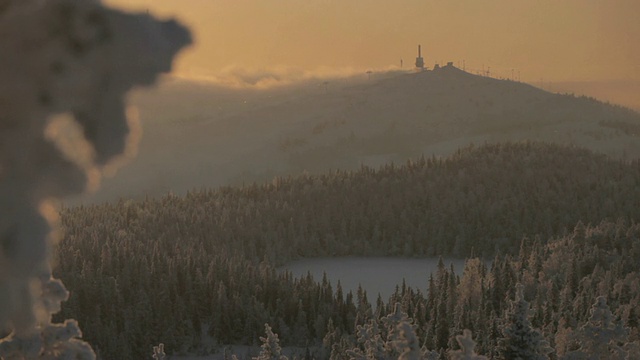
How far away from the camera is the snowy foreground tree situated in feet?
29.9

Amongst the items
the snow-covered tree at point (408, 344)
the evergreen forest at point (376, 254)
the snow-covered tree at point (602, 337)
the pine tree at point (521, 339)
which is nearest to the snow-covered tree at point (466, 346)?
the evergreen forest at point (376, 254)

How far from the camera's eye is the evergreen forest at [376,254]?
5476 cm

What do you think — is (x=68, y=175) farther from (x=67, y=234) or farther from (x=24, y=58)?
(x=67, y=234)

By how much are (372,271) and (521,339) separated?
10809 cm

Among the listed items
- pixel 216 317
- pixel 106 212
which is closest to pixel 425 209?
pixel 106 212

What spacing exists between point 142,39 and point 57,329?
5.76 metres

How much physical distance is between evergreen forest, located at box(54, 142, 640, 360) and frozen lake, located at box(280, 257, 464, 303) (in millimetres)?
3323

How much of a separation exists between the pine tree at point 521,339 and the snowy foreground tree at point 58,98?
83.7ft

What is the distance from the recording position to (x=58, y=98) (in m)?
9.25

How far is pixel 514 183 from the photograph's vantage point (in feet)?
600

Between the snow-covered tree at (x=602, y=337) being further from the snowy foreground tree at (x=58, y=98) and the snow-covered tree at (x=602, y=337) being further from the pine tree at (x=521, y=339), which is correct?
the snowy foreground tree at (x=58, y=98)

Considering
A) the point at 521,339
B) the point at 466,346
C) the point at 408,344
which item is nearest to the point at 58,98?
the point at 466,346

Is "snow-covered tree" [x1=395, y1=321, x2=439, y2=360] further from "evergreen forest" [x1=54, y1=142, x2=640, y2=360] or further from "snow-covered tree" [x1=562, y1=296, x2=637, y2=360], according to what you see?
"snow-covered tree" [x1=562, y1=296, x2=637, y2=360]

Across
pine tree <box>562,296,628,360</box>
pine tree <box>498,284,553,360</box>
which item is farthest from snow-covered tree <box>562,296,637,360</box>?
pine tree <box>498,284,553,360</box>
